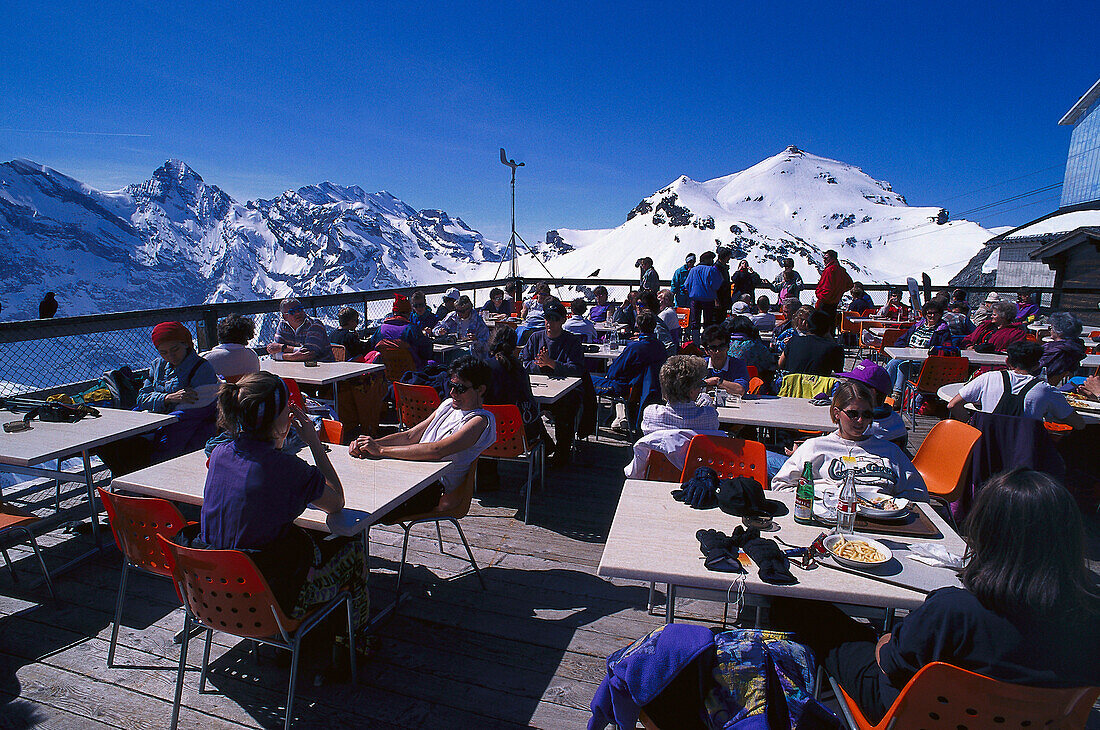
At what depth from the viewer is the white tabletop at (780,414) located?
12.4ft

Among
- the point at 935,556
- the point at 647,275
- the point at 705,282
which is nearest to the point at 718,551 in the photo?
the point at 935,556

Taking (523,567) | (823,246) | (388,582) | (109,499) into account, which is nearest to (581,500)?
(523,567)

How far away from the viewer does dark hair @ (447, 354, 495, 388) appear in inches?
125

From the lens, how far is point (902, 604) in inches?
68.1

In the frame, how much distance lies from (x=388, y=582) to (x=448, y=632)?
0.65 metres

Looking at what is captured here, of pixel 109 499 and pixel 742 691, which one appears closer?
pixel 742 691

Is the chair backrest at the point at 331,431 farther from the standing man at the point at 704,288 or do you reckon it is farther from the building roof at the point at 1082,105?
the building roof at the point at 1082,105

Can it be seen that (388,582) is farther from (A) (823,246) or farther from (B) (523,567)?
(A) (823,246)

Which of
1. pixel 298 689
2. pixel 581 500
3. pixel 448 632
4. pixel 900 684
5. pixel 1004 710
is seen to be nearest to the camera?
pixel 1004 710

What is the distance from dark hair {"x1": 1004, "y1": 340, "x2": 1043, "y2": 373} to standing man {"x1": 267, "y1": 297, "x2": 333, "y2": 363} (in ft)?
19.0

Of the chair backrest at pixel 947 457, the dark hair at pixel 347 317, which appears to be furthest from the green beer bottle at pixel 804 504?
the dark hair at pixel 347 317

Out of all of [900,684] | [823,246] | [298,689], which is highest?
[823,246]

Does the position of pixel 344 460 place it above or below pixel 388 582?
above

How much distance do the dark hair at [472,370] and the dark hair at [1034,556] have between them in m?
2.37
